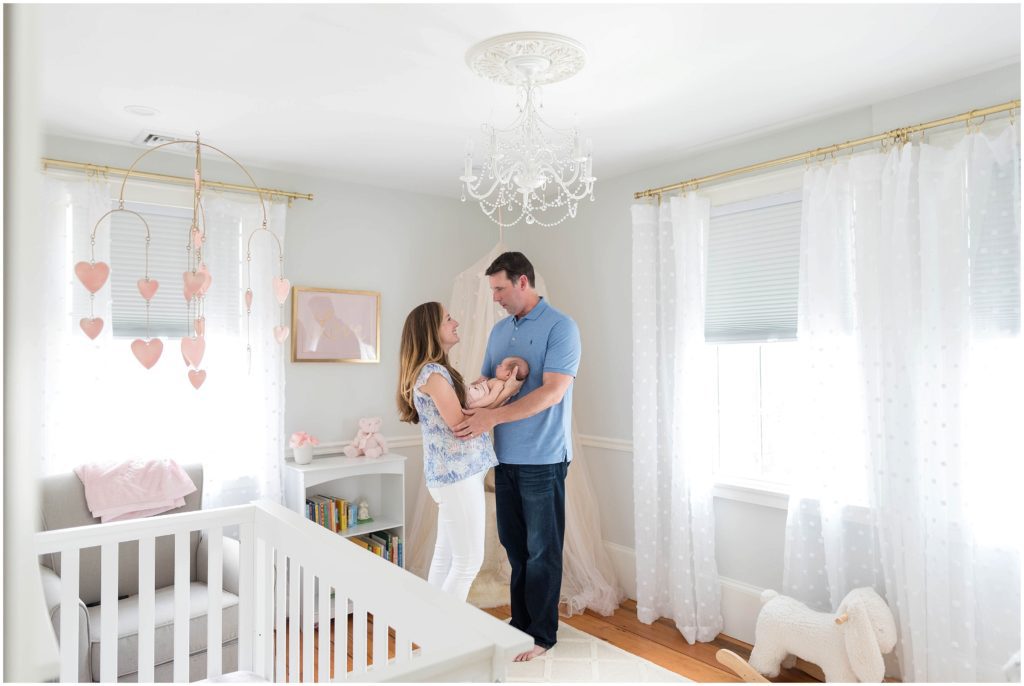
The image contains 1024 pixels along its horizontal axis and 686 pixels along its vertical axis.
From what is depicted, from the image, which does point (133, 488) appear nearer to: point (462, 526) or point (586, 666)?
point (462, 526)

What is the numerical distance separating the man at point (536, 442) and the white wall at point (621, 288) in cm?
99

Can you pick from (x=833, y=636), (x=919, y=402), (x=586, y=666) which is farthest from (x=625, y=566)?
(x=919, y=402)

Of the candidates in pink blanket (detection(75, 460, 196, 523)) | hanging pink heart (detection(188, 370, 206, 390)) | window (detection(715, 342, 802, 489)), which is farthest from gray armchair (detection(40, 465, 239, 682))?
window (detection(715, 342, 802, 489))

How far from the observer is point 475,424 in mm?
2674

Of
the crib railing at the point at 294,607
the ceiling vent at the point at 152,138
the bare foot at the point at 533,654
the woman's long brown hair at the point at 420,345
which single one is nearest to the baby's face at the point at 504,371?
the woman's long brown hair at the point at 420,345

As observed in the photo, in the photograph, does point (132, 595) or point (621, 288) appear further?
point (621, 288)

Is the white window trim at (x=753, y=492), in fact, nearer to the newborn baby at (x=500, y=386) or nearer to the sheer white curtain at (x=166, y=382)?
the newborn baby at (x=500, y=386)

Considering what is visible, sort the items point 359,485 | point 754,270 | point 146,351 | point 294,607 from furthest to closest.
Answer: point 359,485, point 754,270, point 146,351, point 294,607

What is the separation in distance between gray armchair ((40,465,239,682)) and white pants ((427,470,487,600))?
0.88m

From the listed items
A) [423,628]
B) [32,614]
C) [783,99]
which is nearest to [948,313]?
[783,99]

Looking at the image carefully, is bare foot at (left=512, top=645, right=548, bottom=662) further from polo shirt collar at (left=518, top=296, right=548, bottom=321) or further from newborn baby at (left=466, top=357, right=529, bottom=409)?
polo shirt collar at (left=518, top=296, right=548, bottom=321)

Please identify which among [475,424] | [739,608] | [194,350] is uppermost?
[194,350]

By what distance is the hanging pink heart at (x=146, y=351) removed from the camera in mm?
2404

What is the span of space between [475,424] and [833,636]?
1614 mm
